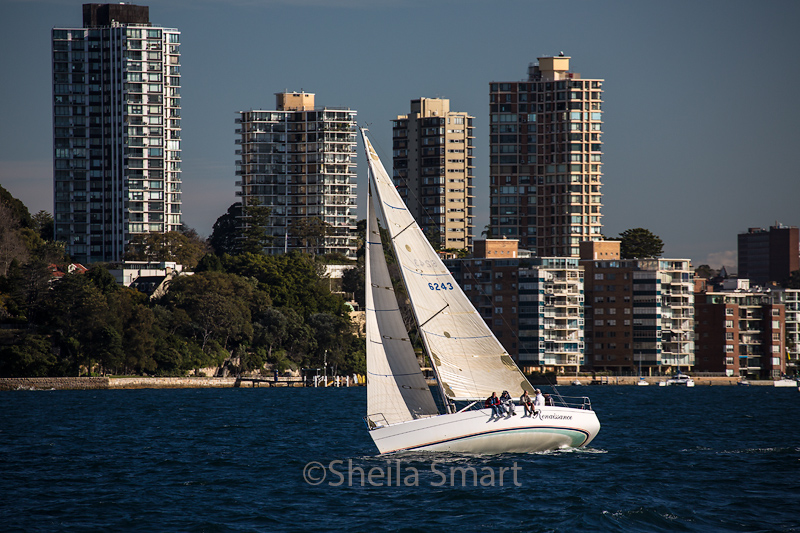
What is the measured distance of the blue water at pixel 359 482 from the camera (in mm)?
→ 27828

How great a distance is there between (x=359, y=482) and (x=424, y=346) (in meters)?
5.41

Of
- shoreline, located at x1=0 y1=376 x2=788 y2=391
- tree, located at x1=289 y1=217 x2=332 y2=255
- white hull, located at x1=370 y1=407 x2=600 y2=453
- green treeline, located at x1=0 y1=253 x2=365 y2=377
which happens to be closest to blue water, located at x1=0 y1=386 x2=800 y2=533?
white hull, located at x1=370 y1=407 x2=600 y2=453

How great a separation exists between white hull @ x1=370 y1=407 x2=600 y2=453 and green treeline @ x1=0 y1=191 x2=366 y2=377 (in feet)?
225

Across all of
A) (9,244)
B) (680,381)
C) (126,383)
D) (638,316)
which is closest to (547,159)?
(638,316)

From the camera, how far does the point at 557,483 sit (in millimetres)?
33469

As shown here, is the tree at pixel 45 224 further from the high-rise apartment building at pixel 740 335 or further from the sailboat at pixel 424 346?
the sailboat at pixel 424 346

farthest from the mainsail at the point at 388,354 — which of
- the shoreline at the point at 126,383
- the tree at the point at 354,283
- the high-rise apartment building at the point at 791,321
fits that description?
the high-rise apartment building at the point at 791,321

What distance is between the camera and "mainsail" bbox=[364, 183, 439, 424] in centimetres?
3550

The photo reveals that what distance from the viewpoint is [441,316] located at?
35.8m

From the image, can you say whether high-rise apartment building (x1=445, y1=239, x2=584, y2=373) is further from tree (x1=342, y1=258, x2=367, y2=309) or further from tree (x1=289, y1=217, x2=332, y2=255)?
tree (x1=289, y1=217, x2=332, y2=255)

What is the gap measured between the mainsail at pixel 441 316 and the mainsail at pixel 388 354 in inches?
29.8

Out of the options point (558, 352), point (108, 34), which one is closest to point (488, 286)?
point (558, 352)

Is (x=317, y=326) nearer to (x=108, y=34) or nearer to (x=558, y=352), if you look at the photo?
(x=558, y=352)

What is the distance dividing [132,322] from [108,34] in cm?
7688
